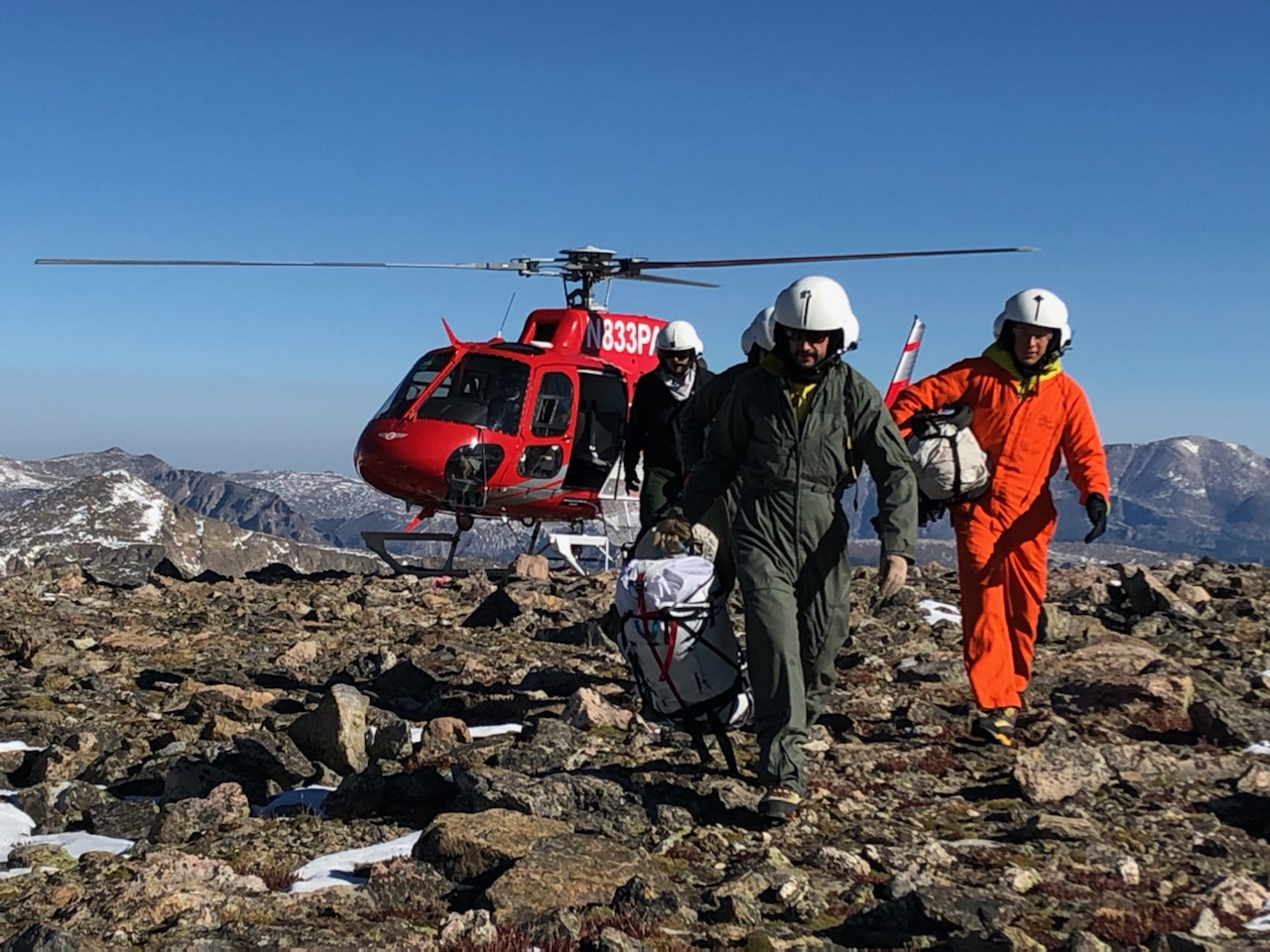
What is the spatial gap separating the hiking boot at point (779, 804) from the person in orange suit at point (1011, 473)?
2015 millimetres

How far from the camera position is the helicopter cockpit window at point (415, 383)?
1638cm

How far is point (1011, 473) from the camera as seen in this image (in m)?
7.50

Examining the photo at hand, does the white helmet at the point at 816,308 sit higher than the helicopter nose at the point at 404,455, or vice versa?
the white helmet at the point at 816,308

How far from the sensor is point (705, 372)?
32.3ft

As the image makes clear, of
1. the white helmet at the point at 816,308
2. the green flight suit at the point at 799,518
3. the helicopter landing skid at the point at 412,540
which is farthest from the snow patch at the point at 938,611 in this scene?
the white helmet at the point at 816,308

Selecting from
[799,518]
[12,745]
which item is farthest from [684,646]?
[12,745]

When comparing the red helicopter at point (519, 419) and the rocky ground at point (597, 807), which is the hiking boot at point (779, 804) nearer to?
the rocky ground at point (597, 807)

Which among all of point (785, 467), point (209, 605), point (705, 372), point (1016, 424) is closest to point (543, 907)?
point (785, 467)

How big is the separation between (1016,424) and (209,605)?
912cm

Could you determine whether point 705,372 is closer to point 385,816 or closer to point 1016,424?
point 1016,424

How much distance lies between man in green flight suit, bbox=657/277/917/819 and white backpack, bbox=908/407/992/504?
121 centimetres

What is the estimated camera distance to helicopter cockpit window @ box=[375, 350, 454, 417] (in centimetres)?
1638

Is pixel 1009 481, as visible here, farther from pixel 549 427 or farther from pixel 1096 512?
pixel 549 427

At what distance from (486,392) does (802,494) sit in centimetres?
1087
